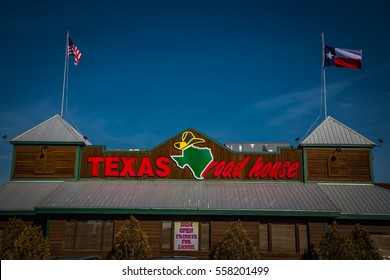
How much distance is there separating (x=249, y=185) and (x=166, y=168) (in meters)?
5.86

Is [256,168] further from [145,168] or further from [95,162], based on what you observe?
[95,162]

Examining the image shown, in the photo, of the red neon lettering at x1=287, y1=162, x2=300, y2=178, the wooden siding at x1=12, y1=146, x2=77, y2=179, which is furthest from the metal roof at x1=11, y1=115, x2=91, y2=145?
the red neon lettering at x1=287, y1=162, x2=300, y2=178

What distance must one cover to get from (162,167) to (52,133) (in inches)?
335

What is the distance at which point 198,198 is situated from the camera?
22875 mm

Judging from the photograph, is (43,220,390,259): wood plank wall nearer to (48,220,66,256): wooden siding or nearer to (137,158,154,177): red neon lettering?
(48,220,66,256): wooden siding

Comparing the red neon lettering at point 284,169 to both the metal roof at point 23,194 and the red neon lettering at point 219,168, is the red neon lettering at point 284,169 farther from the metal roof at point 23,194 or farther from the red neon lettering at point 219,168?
the metal roof at point 23,194

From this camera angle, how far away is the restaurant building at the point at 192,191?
22.1m

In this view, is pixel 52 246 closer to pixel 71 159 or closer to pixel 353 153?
pixel 71 159

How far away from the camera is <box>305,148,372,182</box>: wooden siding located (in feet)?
83.7

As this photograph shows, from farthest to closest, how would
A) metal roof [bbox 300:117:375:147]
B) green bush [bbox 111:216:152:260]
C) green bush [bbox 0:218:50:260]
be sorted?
metal roof [bbox 300:117:375:147], green bush [bbox 111:216:152:260], green bush [bbox 0:218:50:260]

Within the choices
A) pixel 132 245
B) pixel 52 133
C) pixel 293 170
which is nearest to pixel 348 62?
pixel 293 170

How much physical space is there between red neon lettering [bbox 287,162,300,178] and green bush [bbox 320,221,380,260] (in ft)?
22.3

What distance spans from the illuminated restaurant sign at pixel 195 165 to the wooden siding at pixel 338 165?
3.64 feet

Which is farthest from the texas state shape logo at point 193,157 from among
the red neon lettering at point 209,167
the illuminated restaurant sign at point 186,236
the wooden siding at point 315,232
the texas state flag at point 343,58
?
the texas state flag at point 343,58
